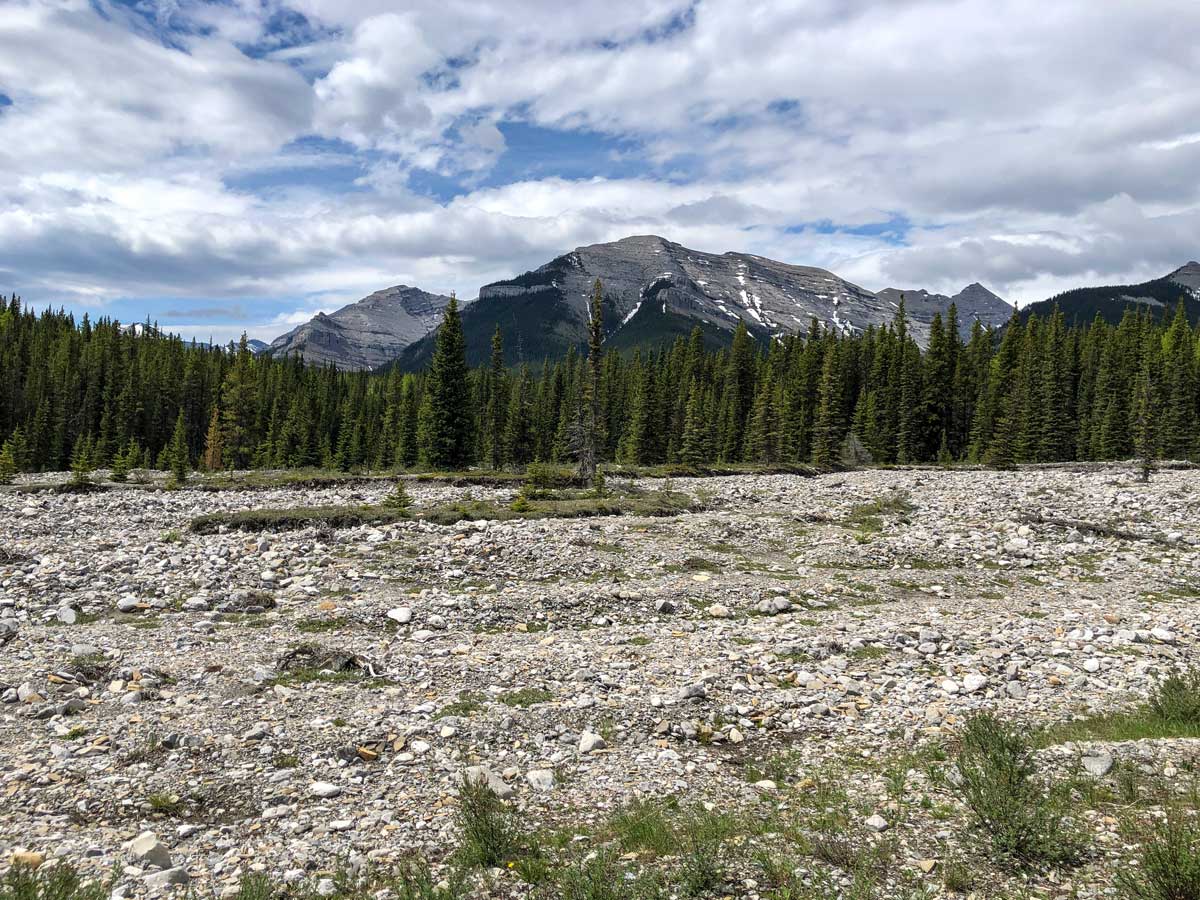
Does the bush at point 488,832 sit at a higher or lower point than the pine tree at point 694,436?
lower

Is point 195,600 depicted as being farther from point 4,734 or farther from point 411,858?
point 411,858

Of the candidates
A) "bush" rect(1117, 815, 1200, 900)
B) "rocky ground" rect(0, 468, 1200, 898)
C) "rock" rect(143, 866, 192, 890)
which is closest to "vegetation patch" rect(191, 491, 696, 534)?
"rocky ground" rect(0, 468, 1200, 898)

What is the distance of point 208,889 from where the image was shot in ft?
20.6

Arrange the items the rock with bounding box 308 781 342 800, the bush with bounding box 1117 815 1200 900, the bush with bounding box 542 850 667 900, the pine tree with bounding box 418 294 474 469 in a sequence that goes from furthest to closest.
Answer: the pine tree with bounding box 418 294 474 469 → the rock with bounding box 308 781 342 800 → the bush with bounding box 542 850 667 900 → the bush with bounding box 1117 815 1200 900

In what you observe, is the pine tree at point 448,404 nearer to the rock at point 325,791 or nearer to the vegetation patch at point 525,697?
the vegetation patch at point 525,697

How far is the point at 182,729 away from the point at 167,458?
63586mm

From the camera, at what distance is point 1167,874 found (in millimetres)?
5230

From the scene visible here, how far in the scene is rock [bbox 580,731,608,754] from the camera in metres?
9.44

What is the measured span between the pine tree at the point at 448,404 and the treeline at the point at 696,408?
14 cm

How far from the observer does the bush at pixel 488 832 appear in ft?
21.7

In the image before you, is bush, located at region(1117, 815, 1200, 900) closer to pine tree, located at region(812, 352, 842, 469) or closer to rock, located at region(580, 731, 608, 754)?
rock, located at region(580, 731, 608, 754)

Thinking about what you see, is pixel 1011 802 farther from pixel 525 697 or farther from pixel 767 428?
pixel 767 428

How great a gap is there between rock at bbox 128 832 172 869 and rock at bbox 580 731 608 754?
5.11m

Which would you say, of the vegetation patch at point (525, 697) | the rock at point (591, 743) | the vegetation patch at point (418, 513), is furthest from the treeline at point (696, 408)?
the rock at point (591, 743)
